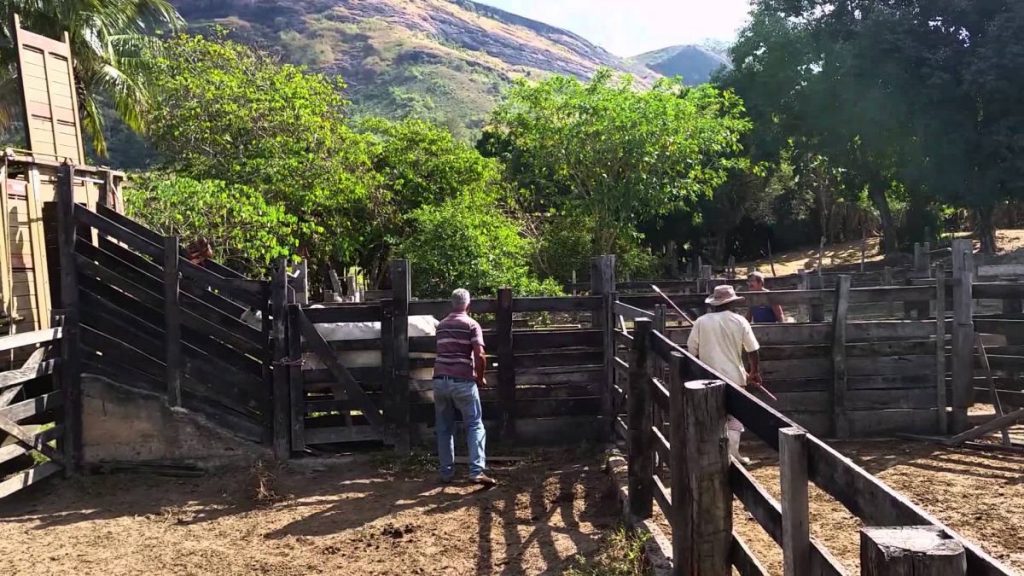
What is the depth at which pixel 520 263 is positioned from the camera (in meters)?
17.4

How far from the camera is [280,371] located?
25.4 ft

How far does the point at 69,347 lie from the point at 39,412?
661mm

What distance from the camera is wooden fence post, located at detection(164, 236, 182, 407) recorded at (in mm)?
7570

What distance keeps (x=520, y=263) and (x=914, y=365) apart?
9.97 metres

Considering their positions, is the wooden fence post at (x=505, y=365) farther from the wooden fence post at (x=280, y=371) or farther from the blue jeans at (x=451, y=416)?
the wooden fence post at (x=280, y=371)

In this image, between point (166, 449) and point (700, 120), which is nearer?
point (166, 449)

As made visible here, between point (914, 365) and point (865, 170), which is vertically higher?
point (865, 170)

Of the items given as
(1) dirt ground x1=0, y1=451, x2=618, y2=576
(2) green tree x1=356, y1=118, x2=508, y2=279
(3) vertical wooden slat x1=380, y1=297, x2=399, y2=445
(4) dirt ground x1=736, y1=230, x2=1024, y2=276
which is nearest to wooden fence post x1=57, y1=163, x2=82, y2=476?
(1) dirt ground x1=0, y1=451, x2=618, y2=576

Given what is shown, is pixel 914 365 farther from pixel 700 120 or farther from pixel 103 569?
pixel 700 120

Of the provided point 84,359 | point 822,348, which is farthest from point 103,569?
point 822,348

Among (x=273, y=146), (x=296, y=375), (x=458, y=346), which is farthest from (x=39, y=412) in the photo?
(x=273, y=146)

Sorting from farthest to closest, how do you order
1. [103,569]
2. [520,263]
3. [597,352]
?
1. [520,263]
2. [597,352]
3. [103,569]

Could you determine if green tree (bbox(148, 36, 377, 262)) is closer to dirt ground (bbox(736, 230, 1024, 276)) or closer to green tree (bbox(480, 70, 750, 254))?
green tree (bbox(480, 70, 750, 254))

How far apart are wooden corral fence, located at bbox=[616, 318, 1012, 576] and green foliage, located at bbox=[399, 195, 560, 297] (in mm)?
9889
